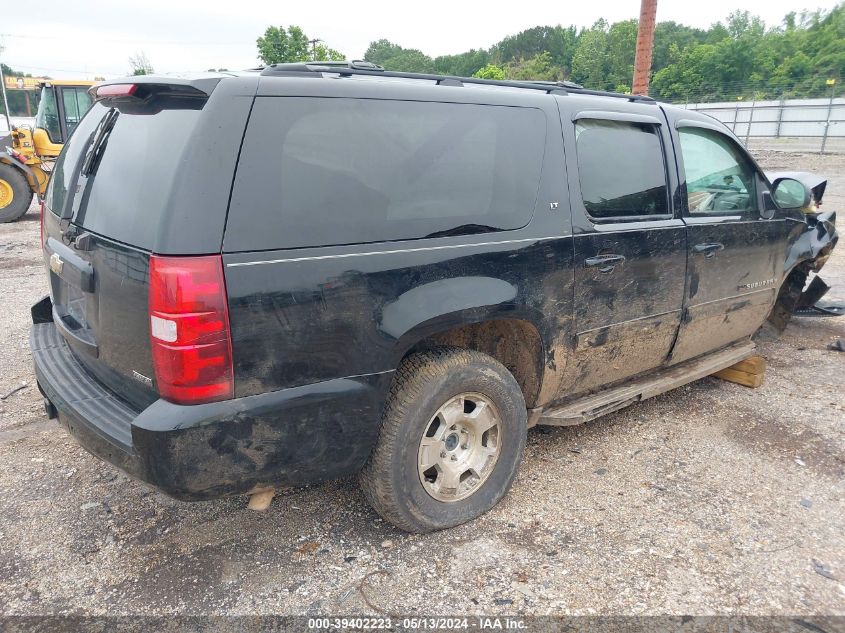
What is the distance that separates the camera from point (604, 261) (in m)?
3.08

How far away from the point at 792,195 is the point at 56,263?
4643 mm

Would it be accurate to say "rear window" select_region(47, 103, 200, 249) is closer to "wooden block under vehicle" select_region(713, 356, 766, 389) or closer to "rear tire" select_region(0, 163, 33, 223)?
"wooden block under vehicle" select_region(713, 356, 766, 389)

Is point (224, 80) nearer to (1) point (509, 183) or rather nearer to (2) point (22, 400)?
(1) point (509, 183)

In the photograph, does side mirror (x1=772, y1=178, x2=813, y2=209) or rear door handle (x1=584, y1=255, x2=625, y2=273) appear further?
side mirror (x1=772, y1=178, x2=813, y2=209)

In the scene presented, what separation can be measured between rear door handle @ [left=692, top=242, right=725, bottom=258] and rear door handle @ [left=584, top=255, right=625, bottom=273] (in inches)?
27.6

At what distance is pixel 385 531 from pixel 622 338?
1616 mm

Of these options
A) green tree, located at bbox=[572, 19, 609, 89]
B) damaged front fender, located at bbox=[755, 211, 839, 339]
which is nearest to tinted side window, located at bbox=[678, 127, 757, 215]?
damaged front fender, located at bbox=[755, 211, 839, 339]

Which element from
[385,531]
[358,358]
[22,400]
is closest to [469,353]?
[358,358]

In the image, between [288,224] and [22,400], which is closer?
[288,224]

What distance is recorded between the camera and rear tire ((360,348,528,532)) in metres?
2.57

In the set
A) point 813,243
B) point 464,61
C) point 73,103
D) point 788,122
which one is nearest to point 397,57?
point 464,61

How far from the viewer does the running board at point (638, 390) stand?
3.27 m

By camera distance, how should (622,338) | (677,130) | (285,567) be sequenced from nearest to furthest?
(285,567) → (622,338) → (677,130)

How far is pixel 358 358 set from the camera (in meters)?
2.35
